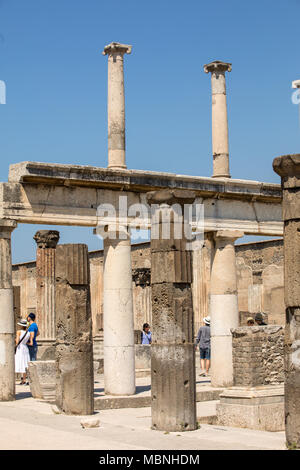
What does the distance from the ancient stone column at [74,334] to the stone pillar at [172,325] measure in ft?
6.09

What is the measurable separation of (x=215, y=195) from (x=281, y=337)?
396 cm

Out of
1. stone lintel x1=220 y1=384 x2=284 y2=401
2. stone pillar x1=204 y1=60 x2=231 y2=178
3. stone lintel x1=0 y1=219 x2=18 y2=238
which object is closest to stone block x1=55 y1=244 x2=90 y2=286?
stone lintel x1=0 y1=219 x2=18 y2=238

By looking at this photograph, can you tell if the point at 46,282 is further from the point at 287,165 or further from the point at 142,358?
the point at 287,165

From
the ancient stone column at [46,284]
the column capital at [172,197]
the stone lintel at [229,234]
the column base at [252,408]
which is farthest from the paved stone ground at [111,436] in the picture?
the ancient stone column at [46,284]

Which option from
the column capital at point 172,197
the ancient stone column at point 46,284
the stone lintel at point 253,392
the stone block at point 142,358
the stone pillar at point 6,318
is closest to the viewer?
the column capital at point 172,197

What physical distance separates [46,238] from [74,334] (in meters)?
10.5

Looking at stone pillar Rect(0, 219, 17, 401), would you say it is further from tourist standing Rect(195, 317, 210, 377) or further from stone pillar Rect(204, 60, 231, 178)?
tourist standing Rect(195, 317, 210, 377)

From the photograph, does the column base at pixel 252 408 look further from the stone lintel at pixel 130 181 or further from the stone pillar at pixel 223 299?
the stone lintel at pixel 130 181

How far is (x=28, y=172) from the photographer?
14258mm

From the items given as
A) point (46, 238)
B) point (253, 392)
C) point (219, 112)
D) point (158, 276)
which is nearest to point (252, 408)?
point (253, 392)

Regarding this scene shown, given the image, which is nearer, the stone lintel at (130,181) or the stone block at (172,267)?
the stone block at (172,267)

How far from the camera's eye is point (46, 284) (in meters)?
23.0

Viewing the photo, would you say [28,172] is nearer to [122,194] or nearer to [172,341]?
[122,194]

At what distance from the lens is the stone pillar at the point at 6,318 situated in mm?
14172
